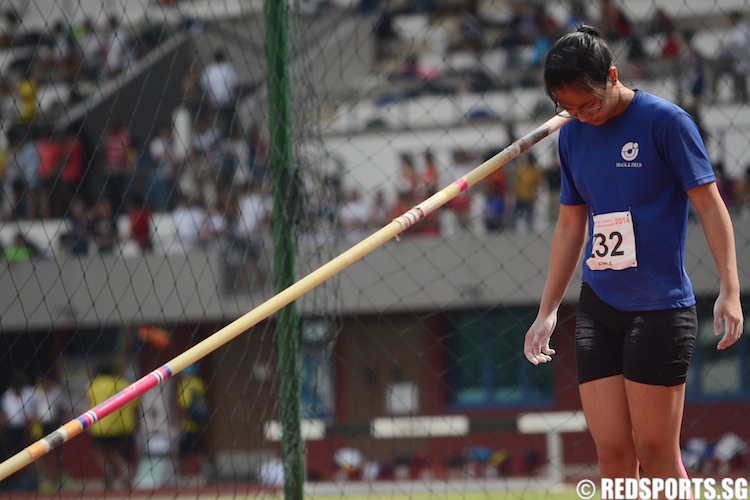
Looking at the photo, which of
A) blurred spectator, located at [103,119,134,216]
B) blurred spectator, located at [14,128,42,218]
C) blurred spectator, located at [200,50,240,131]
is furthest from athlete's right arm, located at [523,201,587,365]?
blurred spectator, located at [14,128,42,218]

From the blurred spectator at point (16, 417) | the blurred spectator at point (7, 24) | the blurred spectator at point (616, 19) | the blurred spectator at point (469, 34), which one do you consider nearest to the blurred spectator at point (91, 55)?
the blurred spectator at point (7, 24)

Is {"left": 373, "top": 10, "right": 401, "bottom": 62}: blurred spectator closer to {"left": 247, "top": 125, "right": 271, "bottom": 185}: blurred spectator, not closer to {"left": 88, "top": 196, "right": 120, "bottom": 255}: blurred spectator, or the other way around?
{"left": 247, "top": 125, "right": 271, "bottom": 185}: blurred spectator

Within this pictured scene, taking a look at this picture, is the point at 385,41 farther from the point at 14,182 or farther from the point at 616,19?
the point at 14,182

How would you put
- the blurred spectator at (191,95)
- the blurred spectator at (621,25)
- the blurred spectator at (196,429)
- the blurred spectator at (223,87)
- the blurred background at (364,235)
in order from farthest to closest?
the blurred spectator at (191,95) → the blurred spectator at (223,87) → the blurred spectator at (196,429) → the blurred background at (364,235) → the blurred spectator at (621,25)

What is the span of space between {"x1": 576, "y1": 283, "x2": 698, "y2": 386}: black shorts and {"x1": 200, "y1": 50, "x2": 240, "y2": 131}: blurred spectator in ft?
36.3

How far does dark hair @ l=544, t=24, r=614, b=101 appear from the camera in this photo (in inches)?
134

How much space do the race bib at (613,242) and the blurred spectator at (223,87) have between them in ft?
36.2

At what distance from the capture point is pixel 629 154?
3.56 m

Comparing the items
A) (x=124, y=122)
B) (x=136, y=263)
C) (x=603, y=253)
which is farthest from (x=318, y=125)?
(x=124, y=122)

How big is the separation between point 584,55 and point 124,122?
15040mm

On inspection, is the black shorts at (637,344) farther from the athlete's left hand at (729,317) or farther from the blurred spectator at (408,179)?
the blurred spectator at (408,179)

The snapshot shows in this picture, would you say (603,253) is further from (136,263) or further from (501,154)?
(136,263)

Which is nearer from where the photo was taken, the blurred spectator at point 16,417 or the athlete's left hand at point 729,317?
the athlete's left hand at point 729,317

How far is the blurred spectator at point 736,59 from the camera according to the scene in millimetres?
12016
